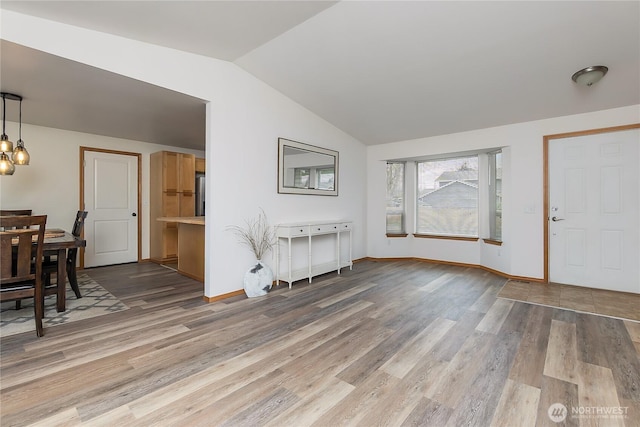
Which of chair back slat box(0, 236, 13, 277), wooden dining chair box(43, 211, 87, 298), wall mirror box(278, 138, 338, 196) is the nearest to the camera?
chair back slat box(0, 236, 13, 277)

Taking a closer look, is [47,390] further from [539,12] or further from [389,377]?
[539,12]

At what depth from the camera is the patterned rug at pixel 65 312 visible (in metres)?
2.58

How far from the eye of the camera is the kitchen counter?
4.08 m

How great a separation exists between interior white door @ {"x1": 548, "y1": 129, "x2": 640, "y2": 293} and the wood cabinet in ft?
19.9

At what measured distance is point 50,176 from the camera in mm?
4496

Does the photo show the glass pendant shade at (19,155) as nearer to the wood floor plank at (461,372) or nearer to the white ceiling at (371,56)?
the white ceiling at (371,56)

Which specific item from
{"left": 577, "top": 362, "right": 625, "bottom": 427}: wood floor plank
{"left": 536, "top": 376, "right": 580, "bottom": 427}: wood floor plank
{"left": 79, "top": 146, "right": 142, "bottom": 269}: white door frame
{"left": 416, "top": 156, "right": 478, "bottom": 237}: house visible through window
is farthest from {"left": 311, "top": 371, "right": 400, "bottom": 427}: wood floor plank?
{"left": 79, "top": 146, "right": 142, "bottom": 269}: white door frame

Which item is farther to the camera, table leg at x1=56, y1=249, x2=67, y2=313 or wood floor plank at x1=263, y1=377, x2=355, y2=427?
table leg at x1=56, y1=249, x2=67, y2=313

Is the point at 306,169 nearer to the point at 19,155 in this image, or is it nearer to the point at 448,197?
the point at 448,197

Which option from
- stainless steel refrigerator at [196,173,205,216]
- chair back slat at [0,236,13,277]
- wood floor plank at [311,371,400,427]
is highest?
stainless steel refrigerator at [196,173,205,216]

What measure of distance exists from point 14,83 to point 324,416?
4.13 m

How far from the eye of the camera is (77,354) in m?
2.10

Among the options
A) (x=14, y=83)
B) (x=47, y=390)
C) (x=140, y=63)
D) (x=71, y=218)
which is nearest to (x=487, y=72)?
(x=140, y=63)

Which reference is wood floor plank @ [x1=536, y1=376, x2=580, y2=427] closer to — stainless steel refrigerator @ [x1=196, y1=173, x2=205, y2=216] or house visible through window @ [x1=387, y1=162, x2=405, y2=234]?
house visible through window @ [x1=387, y1=162, x2=405, y2=234]
